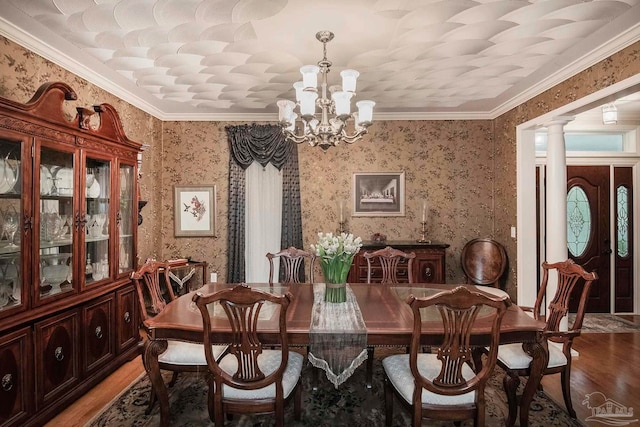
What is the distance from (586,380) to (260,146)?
4108mm

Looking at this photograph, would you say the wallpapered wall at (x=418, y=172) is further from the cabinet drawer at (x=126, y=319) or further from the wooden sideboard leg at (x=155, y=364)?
the wooden sideboard leg at (x=155, y=364)

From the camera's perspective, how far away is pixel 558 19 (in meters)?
2.33

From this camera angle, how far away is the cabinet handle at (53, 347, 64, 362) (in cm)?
237

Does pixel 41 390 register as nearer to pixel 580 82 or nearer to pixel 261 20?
pixel 261 20

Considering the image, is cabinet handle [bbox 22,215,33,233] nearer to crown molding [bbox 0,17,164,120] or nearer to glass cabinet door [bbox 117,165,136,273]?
glass cabinet door [bbox 117,165,136,273]

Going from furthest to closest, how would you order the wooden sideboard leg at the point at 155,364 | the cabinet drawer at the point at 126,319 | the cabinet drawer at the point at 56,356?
the cabinet drawer at the point at 126,319
the cabinet drawer at the point at 56,356
the wooden sideboard leg at the point at 155,364

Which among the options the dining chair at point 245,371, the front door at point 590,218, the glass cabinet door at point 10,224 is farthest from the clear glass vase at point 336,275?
the front door at point 590,218

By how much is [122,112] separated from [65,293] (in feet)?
7.23

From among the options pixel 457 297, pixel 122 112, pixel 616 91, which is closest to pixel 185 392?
pixel 457 297

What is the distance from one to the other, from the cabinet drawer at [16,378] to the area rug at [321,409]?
0.42m

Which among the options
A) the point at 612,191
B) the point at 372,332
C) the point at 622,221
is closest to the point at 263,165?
the point at 372,332

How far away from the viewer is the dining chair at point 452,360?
1668mm

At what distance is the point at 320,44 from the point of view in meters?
2.71

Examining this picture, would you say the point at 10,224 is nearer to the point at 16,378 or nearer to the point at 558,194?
the point at 16,378
